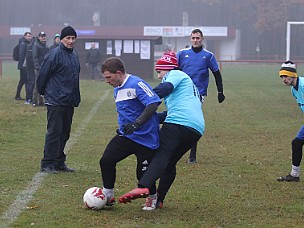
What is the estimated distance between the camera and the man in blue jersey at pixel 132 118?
697 centimetres

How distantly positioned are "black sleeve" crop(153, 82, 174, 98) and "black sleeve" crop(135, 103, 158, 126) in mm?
193

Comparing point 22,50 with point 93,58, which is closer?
point 22,50

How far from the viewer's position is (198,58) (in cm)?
1078

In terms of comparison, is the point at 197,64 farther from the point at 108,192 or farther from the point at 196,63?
the point at 108,192

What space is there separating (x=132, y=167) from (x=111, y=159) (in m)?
2.94

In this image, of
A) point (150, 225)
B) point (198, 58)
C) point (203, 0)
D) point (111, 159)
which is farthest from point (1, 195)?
point (203, 0)

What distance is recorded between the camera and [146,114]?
693cm

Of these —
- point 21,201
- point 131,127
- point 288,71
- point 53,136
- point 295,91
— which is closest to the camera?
point 131,127

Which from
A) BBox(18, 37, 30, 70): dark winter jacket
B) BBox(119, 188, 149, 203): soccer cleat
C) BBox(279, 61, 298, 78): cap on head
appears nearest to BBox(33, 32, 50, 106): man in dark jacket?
BBox(18, 37, 30, 70): dark winter jacket

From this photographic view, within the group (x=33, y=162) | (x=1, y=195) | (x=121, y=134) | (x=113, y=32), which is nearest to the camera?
(x=121, y=134)

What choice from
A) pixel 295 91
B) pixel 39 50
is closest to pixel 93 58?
pixel 39 50

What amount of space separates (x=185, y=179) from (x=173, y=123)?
7.04 feet

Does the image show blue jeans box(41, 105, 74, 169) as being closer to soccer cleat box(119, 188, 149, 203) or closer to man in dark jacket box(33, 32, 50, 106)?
soccer cleat box(119, 188, 149, 203)

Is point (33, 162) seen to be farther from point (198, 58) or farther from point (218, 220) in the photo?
point (218, 220)
